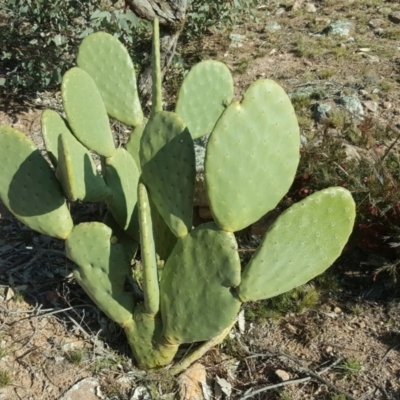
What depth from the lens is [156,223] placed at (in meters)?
2.89

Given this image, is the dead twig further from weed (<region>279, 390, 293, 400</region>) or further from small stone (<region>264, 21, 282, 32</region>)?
small stone (<region>264, 21, 282, 32</region>)

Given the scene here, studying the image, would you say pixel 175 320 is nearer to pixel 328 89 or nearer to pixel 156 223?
pixel 156 223

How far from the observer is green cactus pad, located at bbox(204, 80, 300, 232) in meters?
2.21

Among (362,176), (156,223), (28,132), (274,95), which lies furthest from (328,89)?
→ (274,95)

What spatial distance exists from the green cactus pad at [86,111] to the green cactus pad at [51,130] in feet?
0.18

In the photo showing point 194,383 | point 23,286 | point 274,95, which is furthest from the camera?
point 23,286

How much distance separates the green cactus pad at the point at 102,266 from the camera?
2660mm

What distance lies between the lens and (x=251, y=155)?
7.48ft

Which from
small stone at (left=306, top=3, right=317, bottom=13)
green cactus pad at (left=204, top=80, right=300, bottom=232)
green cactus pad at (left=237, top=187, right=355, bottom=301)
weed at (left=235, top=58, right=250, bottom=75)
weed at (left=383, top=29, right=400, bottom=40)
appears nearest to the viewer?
green cactus pad at (left=204, top=80, right=300, bottom=232)

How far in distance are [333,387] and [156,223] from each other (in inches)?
40.6

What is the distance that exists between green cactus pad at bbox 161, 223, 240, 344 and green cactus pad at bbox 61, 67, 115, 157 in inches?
22.8

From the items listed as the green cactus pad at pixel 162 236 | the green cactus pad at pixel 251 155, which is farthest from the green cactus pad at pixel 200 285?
the green cactus pad at pixel 162 236

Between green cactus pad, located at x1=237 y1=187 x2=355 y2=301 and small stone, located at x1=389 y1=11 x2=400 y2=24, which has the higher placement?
green cactus pad, located at x1=237 y1=187 x2=355 y2=301

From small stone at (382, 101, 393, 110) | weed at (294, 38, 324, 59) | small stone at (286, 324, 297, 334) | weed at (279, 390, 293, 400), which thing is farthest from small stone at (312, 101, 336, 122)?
weed at (279, 390, 293, 400)
